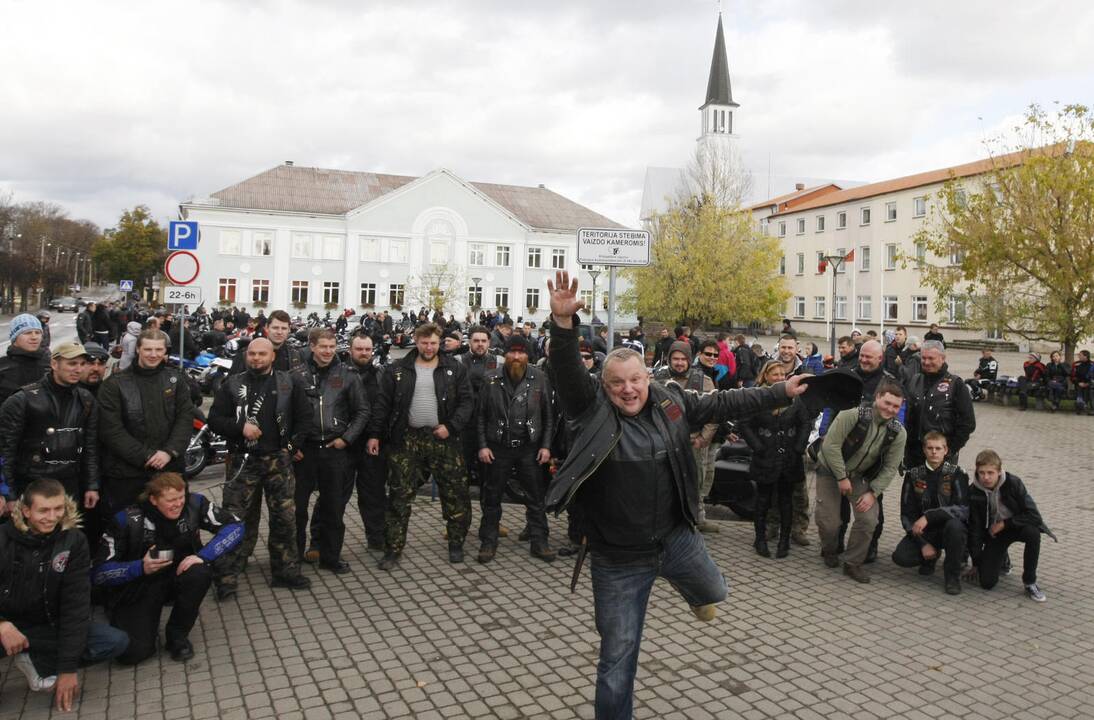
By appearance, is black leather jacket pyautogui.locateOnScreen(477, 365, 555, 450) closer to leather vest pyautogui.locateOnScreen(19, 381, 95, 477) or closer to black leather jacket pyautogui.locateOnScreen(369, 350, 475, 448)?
black leather jacket pyautogui.locateOnScreen(369, 350, 475, 448)

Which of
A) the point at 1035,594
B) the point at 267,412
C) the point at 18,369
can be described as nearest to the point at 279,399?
the point at 267,412

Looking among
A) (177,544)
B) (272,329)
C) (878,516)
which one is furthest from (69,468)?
(878,516)

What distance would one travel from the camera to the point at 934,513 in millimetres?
6379

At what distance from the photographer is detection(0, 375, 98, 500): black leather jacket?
5062 millimetres

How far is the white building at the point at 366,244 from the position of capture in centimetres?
5628

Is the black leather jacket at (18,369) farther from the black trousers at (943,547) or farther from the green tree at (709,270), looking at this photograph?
the green tree at (709,270)

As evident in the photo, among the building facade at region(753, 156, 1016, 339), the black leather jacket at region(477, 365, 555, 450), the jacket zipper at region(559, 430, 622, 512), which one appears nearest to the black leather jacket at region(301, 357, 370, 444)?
the black leather jacket at region(477, 365, 555, 450)

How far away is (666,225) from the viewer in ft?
126

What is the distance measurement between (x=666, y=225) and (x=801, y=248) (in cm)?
2842

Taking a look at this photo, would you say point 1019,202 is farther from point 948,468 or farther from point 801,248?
point 801,248

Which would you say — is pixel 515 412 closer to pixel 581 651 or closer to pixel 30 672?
pixel 581 651

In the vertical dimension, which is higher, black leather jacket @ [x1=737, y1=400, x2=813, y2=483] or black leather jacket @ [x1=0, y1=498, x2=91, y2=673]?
black leather jacket @ [x1=737, y1=400, x2=813, y2=483]

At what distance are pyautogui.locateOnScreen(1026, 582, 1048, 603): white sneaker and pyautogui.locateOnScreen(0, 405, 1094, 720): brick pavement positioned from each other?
0.09 m

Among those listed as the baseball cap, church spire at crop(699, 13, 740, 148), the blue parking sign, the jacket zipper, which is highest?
church spire at crop(699, 13, 740, 148)
